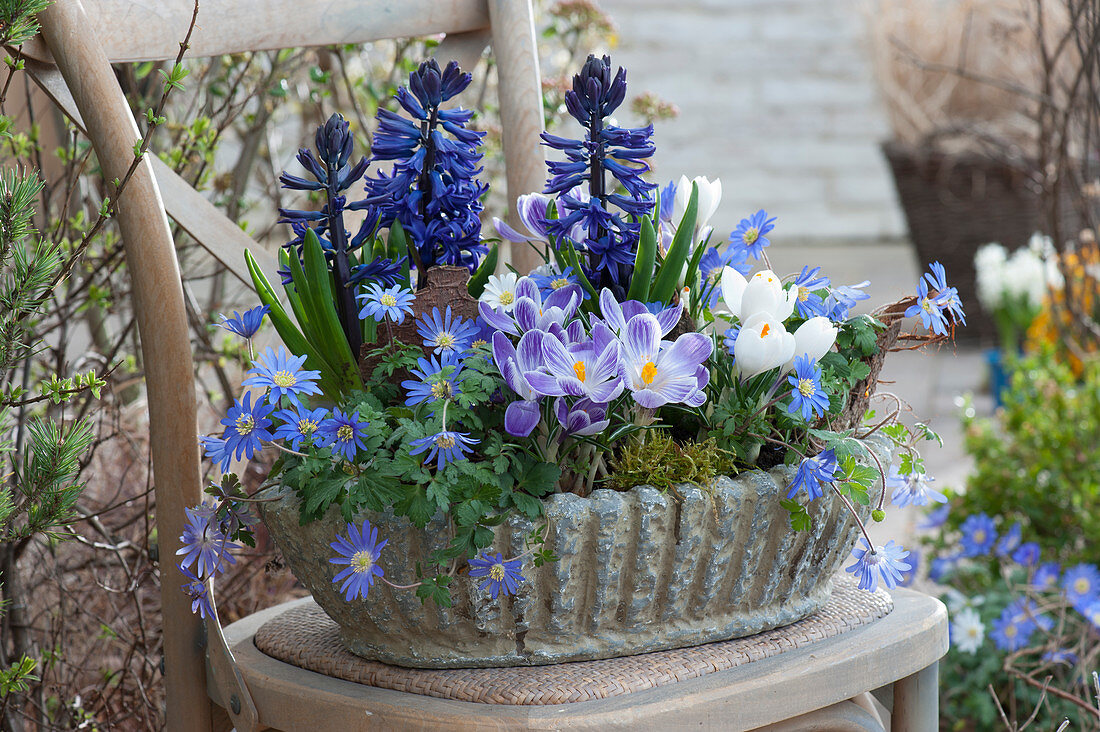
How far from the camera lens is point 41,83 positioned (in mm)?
756

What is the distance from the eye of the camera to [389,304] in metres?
0.66

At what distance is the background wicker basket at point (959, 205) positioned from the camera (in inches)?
154

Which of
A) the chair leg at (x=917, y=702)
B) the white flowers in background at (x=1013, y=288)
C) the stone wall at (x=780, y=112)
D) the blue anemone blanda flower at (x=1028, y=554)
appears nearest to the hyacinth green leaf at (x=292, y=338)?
the chair leg at (x=917, y=702)

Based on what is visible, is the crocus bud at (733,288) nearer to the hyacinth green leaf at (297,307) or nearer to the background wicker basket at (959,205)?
the hyacinth green leaf at (297,307)

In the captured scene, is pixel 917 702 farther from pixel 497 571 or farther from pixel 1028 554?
pixel 1028 554

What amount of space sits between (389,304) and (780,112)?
17.1ft

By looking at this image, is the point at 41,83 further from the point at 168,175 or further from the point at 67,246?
the point at 67,246

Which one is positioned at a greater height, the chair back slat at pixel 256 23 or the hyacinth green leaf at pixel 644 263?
the chair back slat at pixel 256 23

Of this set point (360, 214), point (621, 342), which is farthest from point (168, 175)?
point (621, 342)

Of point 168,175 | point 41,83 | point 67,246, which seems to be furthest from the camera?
point 67,246

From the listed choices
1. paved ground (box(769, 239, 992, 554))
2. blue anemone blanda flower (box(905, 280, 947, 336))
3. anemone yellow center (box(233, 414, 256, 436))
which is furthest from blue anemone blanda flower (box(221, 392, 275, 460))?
paved ground (box(769, 239, 992, 554))

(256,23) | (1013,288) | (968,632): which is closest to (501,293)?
(256,23)

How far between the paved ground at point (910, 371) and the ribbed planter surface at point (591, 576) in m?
0.73

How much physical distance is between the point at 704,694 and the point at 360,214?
0.64m
